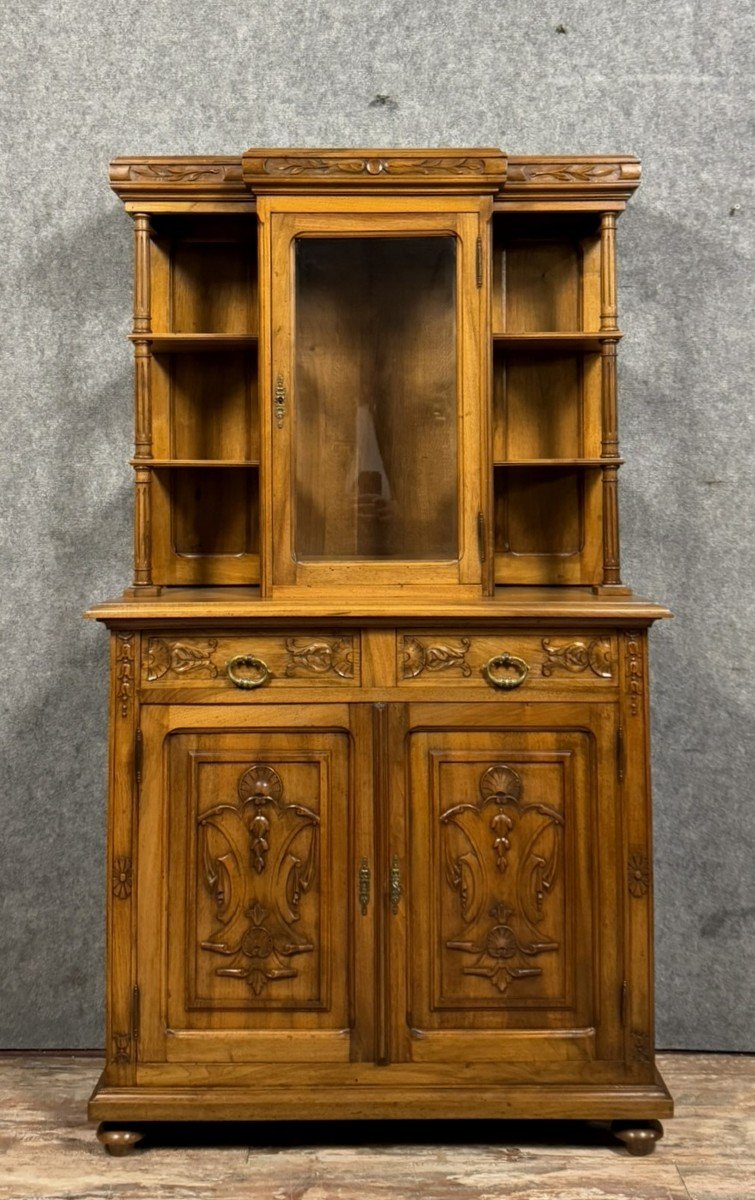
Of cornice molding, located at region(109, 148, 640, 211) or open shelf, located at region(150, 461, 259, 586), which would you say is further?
open shelf, located at region(150, 461, 259, 586)

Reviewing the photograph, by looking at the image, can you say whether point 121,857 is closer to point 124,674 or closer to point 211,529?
point 124,674

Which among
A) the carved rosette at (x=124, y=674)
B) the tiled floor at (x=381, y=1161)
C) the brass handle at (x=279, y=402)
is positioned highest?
the brass handle at (x=279, y=402)

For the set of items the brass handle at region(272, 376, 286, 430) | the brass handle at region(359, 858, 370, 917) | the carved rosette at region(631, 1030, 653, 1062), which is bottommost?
the carved rosette at region(631, 1030, 653, 1062)

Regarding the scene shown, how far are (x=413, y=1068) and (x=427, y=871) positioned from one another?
0.35 metres

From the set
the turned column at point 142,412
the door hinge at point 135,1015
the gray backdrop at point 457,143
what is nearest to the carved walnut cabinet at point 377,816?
the door hinge at point 135,1015

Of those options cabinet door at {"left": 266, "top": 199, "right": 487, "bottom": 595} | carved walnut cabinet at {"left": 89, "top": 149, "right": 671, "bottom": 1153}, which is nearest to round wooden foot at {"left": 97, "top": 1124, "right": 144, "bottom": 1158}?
carved walnut cabinet at {"left": 89, "top": 149, "right": 671, "bottom": 1153}

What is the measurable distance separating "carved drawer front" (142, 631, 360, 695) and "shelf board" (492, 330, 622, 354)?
0.69 meters

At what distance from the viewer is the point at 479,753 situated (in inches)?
84.2

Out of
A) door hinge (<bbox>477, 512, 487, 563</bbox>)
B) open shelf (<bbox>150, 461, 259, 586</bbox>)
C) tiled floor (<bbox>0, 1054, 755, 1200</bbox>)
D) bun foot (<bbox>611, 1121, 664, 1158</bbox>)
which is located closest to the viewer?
tiled floor (<bbox>0, 1054, 755, 1200</bbox>)

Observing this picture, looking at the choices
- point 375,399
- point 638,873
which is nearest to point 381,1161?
point 638,873

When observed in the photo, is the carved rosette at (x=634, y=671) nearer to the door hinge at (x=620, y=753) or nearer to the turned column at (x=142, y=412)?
the door hinge at (x=620, y=753)

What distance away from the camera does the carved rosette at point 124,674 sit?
6.97ft

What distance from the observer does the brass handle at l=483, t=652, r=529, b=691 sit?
2.12m

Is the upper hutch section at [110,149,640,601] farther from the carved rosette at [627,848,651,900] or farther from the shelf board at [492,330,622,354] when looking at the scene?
the carved rosette at [627,848,651,900]
